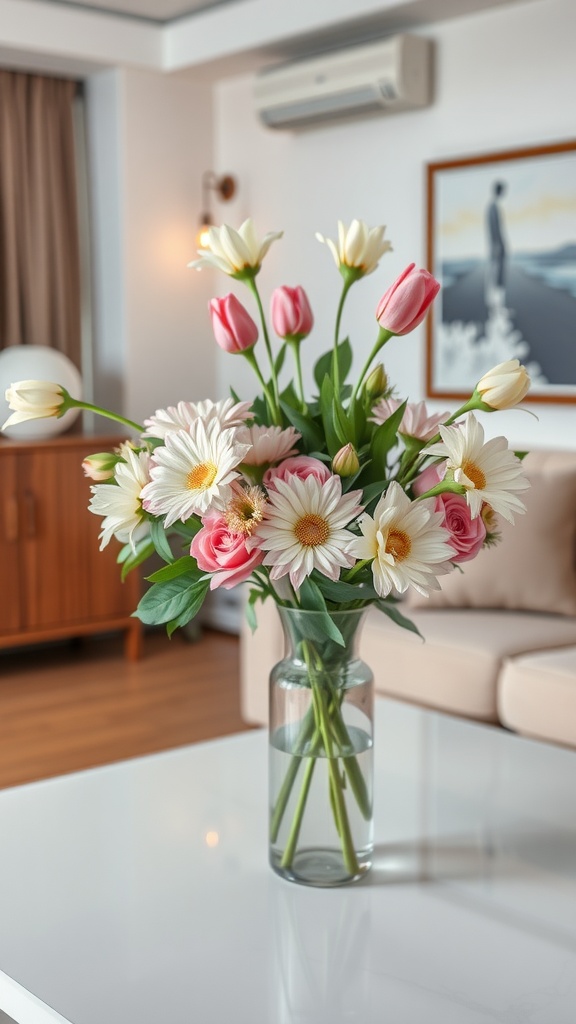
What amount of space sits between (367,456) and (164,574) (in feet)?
0.87

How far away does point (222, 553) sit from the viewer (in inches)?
47.6

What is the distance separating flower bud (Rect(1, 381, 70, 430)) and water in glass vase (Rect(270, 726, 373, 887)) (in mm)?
464

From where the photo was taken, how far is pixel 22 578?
4.38m

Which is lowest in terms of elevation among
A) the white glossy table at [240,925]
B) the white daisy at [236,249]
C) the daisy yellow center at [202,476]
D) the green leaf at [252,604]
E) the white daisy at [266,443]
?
the white glossy table at [240,925]

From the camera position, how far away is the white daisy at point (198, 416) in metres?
1.26

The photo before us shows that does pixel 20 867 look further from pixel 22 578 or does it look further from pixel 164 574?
pixel 22 578

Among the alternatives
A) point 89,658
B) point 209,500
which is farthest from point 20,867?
point 89,658

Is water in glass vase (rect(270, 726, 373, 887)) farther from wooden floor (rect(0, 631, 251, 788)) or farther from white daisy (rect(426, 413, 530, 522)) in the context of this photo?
wooden floor (rect(0, 631, 251, 788))

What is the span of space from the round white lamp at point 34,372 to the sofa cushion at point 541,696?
2118 mm

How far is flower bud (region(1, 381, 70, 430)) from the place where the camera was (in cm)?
130

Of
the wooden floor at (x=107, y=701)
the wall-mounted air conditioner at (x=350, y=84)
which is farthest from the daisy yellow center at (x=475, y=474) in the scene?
the wall-mounted air conditioner at (x=350, y=84)

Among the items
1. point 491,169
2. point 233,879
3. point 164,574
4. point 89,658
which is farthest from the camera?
point 89,658

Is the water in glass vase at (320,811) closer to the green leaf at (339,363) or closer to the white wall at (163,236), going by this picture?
the green leaf at (339,363)

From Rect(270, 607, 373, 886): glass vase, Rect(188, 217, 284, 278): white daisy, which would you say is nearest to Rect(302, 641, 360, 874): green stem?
Rect(270, 607, 373, 886): glass vase
